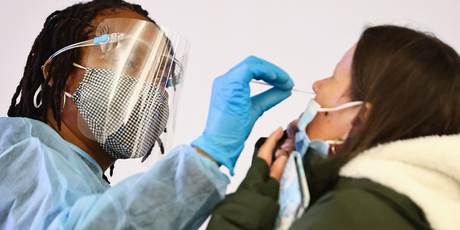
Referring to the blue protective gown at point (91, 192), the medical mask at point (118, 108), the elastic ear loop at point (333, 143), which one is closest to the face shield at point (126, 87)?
the medical mask at point (118, 108)

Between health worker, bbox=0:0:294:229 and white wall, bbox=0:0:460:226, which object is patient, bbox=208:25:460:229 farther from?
white wall, bbox=0:0:460:226

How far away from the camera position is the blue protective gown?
82 centimetres

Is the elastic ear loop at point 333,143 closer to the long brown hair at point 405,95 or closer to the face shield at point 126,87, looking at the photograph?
the long brown hair at point 405,95

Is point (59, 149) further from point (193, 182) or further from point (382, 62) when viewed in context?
point (382, 62)

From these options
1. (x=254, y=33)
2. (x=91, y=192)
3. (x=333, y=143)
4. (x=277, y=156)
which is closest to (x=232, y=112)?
(x=277, y=156)

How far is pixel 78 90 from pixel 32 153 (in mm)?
305

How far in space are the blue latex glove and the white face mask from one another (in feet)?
0.56

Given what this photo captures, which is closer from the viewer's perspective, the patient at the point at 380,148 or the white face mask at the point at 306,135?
the patient at the point at 380,148

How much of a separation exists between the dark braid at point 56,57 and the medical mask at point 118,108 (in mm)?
79

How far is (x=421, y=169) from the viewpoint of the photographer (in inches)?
Result: 29.6

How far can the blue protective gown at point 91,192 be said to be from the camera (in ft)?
2.71

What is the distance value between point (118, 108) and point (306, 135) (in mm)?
674

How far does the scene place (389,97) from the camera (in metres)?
0.80

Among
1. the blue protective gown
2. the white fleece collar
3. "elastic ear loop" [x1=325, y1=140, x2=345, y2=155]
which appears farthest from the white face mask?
the blue protective gown
